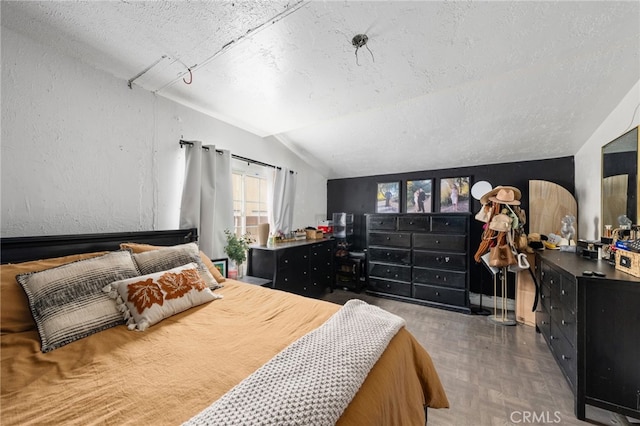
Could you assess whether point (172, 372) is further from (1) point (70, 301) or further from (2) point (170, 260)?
(2) point (170, 260)

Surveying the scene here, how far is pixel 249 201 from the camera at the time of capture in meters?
3.19

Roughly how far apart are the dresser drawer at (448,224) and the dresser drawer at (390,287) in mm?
898

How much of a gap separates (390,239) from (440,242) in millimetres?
652

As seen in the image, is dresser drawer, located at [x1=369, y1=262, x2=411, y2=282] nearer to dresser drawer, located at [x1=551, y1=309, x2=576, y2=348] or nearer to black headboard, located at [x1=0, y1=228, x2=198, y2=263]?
dresser drawer, located at [x1=551, y1=309, x2=576, y2=348]

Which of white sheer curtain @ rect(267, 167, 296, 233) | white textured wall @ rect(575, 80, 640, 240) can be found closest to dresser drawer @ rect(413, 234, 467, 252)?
white textured wall @ rect(575, 80, 640, 240)

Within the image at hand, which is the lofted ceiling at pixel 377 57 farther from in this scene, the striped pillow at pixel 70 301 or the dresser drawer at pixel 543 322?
the dresser drawer at pixel 543 322

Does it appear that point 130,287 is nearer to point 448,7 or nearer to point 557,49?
point 448,7

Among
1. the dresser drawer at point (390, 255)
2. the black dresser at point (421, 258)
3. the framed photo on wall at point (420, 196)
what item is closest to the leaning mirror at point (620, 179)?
the black dresser at point (421, 258)

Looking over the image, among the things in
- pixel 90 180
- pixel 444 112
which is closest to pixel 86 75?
pixel 90 180

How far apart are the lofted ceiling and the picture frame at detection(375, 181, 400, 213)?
126 cm

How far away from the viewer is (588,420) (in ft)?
4.69

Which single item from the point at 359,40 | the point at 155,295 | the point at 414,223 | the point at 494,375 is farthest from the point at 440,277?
the point at 155,295

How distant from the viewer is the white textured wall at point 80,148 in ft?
4.61

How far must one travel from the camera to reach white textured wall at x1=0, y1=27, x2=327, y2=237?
1.41 metres
